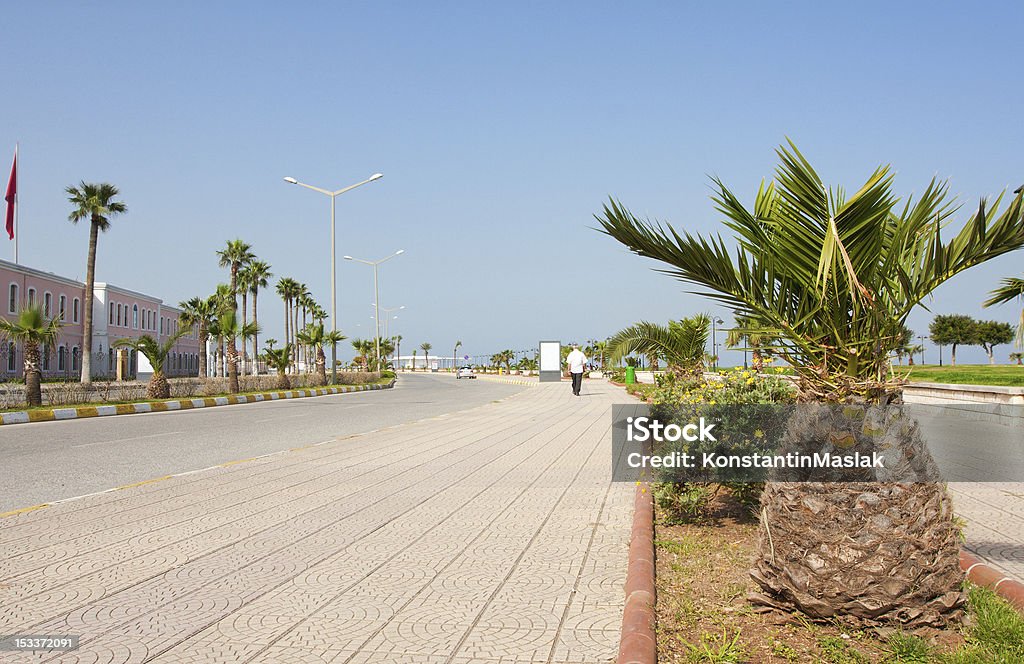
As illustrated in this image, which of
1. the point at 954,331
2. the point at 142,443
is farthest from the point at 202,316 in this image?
the point at 954,331

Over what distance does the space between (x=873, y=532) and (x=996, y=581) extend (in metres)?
1.26

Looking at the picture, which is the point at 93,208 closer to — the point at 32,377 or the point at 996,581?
the point at 32,377

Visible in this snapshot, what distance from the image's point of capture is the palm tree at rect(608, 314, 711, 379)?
15.4 meters

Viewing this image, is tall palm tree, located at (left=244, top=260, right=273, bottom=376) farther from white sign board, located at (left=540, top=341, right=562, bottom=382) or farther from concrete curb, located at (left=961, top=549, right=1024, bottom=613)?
concrete curb, located at (left=961, top=549, right=1024, bottom=613)

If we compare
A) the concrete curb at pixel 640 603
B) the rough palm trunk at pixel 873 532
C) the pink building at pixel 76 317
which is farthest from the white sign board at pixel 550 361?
the rough palm trunk at pixel 873 532

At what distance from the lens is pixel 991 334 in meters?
68.4

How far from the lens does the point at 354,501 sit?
24.4 ft

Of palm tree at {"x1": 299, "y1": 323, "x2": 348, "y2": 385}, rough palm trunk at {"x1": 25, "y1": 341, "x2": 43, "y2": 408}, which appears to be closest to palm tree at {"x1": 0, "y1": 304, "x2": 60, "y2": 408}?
rough palm trunk at {"x1": 25, "y1": 341, "x2": 43, "y2": 408}

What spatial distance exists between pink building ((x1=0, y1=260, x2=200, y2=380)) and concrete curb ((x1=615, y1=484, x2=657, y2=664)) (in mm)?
40847

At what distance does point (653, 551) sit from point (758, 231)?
6.89ft

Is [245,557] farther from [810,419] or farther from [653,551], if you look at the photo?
[810,419]

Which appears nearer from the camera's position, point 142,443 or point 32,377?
point 142,443

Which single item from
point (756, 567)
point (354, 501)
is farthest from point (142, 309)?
point (756, 567)

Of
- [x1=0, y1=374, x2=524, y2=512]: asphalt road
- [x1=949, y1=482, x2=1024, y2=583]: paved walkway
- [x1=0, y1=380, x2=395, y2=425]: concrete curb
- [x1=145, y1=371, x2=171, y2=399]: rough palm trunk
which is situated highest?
[x1=145, y1=371, x2=171, y2=399]: rough palm trunk
